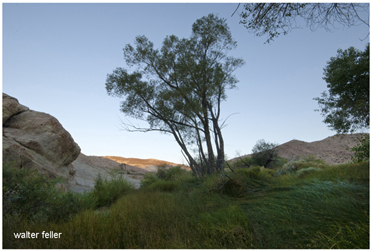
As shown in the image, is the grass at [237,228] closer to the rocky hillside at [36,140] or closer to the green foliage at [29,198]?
the green foliage at [29,198]

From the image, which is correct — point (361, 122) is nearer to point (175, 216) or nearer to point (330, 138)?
point (175, 216)

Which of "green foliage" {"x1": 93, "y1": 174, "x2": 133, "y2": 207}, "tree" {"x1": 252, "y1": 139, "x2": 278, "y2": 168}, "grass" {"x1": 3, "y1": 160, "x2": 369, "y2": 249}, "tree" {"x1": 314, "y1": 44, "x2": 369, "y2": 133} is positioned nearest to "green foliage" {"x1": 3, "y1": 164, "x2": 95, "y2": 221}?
"grass" {"x1": 3, "y1": 160, "x2": 369, "y2": 249}

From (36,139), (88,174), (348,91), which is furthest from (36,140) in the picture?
(348,91)

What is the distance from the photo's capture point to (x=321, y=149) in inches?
842

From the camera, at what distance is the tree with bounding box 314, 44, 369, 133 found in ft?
27.1

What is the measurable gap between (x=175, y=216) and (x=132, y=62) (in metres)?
8.72

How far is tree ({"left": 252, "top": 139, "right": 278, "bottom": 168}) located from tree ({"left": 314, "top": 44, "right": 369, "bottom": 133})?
28.5 ft

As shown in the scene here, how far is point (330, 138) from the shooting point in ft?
76.0

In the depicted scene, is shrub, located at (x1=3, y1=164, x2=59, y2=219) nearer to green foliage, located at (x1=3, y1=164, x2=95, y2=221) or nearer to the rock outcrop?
green foliage, located at (x1=3, y1=164, x2=95, y2=221)

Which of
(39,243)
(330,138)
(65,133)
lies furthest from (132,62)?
(330,138)

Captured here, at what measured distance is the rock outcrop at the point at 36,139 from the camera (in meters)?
7.34

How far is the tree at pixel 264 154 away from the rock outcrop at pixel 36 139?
1409cm

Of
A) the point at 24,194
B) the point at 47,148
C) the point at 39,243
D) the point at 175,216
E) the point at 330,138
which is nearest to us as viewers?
the point at 39,243

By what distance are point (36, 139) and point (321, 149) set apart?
75.5 ft
